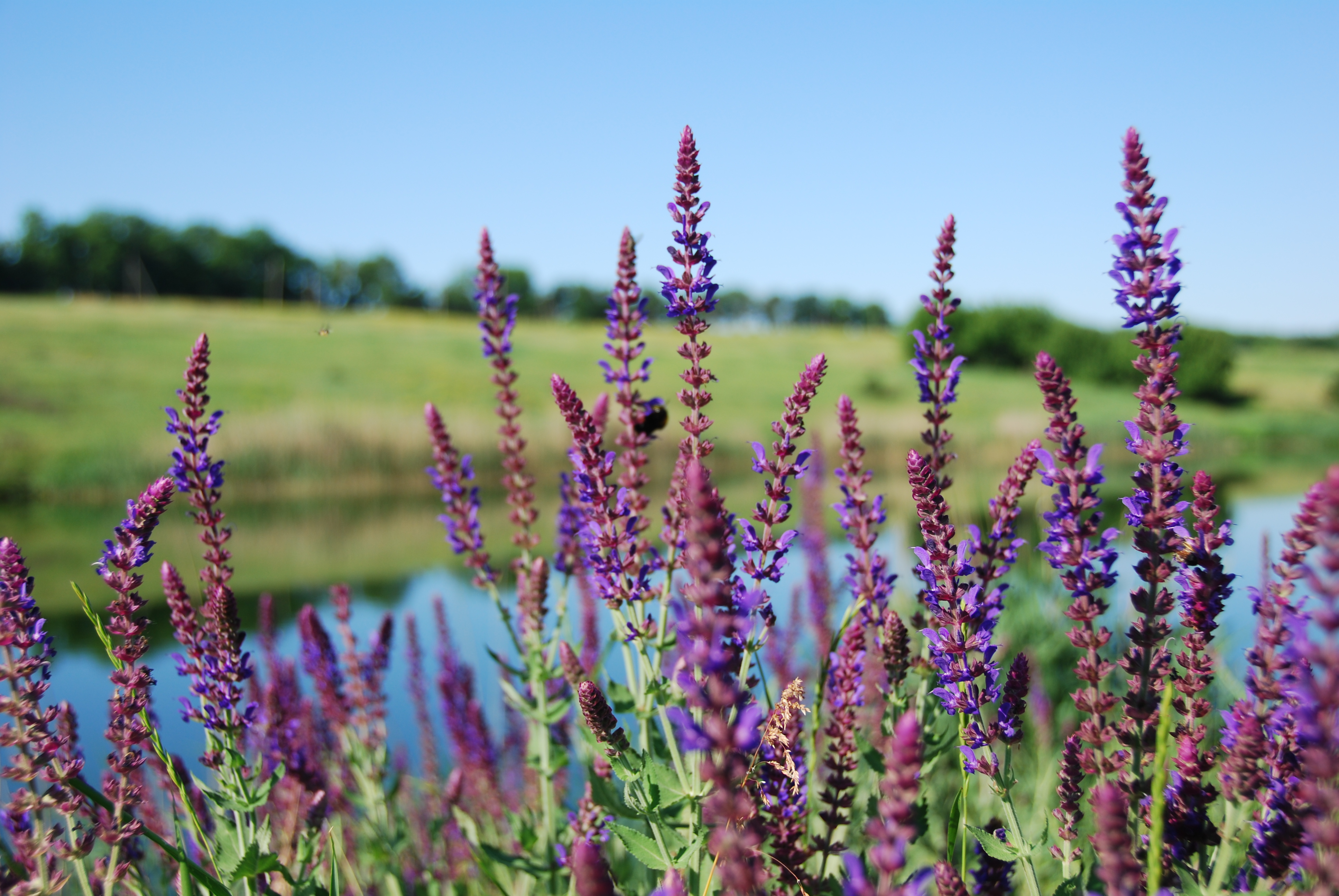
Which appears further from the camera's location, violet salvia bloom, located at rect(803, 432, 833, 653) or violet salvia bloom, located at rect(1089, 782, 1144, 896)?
violet salvia bloom, located at rect(803, 432, 833, 653)

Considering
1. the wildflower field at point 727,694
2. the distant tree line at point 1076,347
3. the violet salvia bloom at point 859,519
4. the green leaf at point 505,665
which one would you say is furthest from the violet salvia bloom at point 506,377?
the distant tree line at point 1076,347

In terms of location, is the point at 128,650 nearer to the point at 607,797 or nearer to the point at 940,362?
the point at 607,797

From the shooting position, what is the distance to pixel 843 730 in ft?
6.94

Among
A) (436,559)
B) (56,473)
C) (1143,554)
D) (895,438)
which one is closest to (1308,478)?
(895,438)

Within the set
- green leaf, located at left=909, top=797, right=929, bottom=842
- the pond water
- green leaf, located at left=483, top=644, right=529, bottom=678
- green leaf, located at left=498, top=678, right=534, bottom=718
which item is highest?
green leaf, located at left=483, top=644, right=529, bottom=678

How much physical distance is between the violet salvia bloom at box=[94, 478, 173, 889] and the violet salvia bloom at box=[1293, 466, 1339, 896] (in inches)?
79.7

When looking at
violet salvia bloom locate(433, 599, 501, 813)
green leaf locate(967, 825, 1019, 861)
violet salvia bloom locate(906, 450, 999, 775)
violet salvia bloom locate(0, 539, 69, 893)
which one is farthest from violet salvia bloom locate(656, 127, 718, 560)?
violet salvia bloom locate(433, 599, 501, 813)

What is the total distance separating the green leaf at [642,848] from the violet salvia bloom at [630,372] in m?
0.73

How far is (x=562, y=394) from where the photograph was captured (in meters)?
2.06

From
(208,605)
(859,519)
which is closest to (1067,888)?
(859,519)

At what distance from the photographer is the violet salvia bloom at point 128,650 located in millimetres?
1755

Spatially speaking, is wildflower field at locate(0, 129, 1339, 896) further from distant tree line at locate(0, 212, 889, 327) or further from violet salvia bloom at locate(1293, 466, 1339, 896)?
distant tree line at locate(0, 212, 889, 327)

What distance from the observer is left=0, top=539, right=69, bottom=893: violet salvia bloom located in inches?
65.0

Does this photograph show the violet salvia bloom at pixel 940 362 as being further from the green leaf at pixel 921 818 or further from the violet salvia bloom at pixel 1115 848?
the violet salvia bloom at pixel 1115 848
